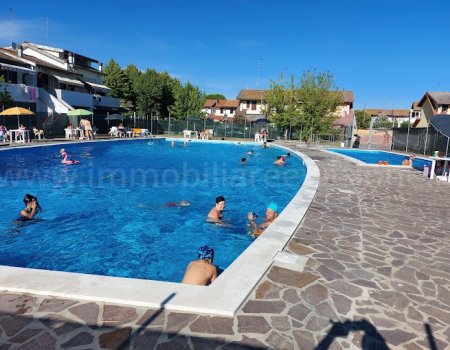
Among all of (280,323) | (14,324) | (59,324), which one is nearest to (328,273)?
(280,323)

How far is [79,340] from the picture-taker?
2824 mm

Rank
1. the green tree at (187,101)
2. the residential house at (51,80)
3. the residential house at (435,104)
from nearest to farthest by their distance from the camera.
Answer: the residential house at (51,80), the residential house at (435,104), the green tree at (187,101)

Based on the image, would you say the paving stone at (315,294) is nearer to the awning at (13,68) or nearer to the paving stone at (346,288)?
the paving stone at (346,288)

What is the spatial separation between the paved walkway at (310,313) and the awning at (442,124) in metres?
9.12

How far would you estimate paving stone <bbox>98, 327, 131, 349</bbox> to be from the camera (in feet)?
9.09

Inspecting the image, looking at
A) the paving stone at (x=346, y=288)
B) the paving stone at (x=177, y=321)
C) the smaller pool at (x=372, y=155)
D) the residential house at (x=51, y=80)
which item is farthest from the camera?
the residential house at (x=51, y=80)

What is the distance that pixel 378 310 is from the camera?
356 centimetres

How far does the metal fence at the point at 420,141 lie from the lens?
2334cm

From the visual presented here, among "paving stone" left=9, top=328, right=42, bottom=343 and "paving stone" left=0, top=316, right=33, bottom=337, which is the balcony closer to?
"paving stone" left=0, top=316, right=33, bottom=337

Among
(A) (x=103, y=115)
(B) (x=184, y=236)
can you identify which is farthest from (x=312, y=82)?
(B) (x=184, y=236)

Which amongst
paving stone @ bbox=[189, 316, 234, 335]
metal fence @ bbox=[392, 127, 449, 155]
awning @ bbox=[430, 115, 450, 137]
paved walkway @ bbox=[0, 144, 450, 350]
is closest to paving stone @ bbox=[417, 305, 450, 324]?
paved walkway @ bbox=[0, 144, 450, 350]

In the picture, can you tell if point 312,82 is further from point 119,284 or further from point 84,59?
point 119,284

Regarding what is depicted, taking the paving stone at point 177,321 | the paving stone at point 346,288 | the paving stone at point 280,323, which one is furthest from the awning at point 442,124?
the paving stone at point 177,321

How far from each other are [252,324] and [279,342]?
33 cm
